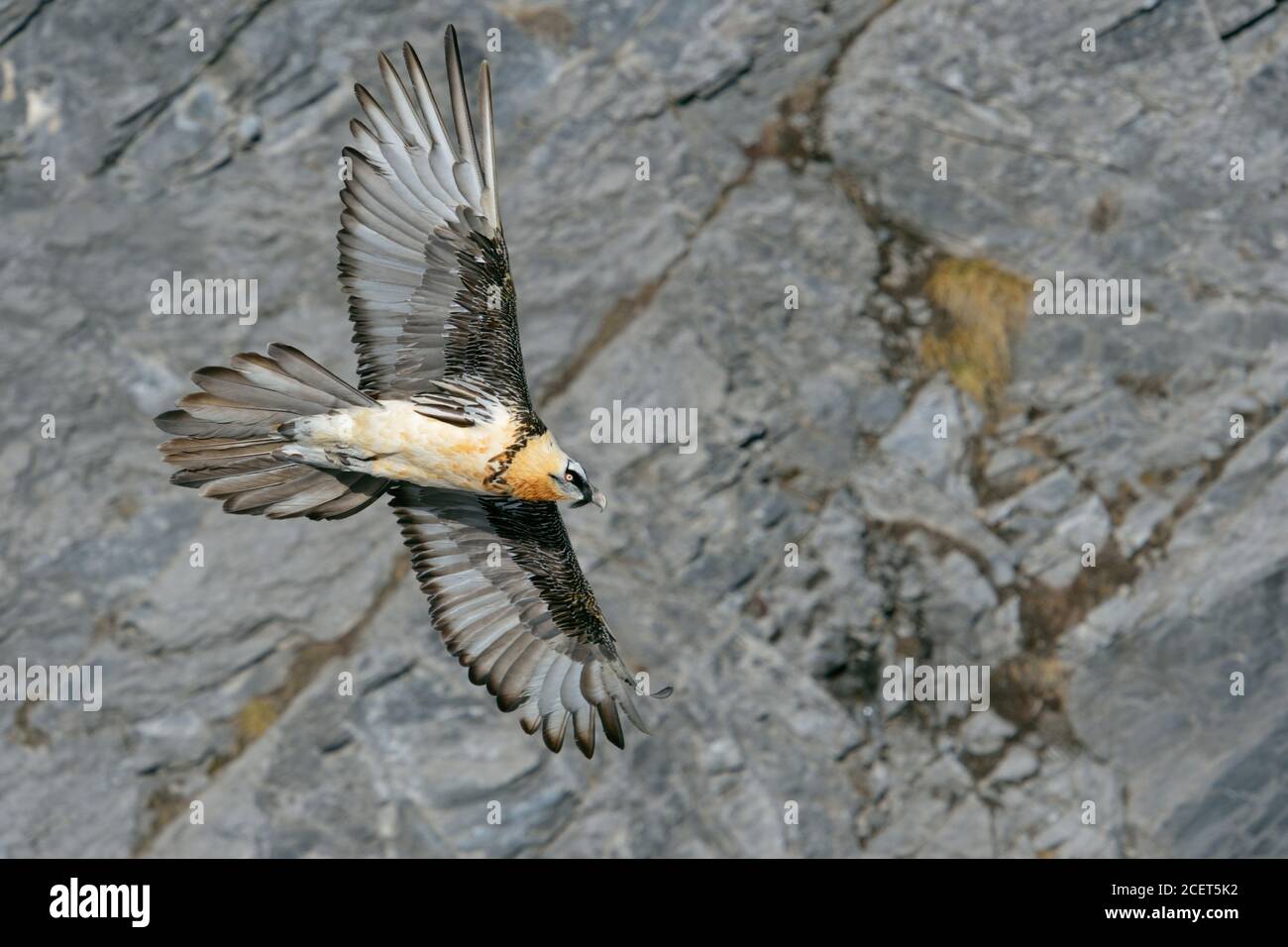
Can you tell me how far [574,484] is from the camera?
35.3ft

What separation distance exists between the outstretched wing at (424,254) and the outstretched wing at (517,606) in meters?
1.31

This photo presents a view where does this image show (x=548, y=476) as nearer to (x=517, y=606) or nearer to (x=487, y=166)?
(x=517, y=606)

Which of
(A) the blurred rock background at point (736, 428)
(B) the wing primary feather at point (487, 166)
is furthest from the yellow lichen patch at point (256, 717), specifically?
(B) the wing primary feather at point (487, 166)

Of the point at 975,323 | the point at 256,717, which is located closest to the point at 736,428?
the point at 975,323

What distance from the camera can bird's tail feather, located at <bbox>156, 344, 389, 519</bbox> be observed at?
10.5 m

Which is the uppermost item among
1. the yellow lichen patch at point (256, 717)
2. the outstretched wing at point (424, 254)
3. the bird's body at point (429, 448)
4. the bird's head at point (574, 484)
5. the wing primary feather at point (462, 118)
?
the wing primary feather at point (462, 118)

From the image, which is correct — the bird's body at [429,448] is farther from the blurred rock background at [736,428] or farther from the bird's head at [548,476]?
the blurred rock background at [736,428]

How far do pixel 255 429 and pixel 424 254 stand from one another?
1.89 metres

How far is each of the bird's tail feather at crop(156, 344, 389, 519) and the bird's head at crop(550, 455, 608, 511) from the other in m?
1.52

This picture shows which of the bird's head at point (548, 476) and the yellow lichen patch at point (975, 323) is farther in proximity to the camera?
the yellow lichen patch at point (975, 323)

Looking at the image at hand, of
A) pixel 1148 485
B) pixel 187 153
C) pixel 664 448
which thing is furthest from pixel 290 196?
pixel 1148 485

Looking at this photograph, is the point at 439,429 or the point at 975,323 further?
the point at 975,323

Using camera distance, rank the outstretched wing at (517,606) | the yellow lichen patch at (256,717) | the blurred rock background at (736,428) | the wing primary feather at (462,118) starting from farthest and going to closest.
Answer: the yellow lichen patch at (256,717)
the blurred rock background at (736,428)
the outstretched wing at (517,606)
the wing primary feather at (462,118)

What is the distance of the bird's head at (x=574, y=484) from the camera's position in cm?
1073
